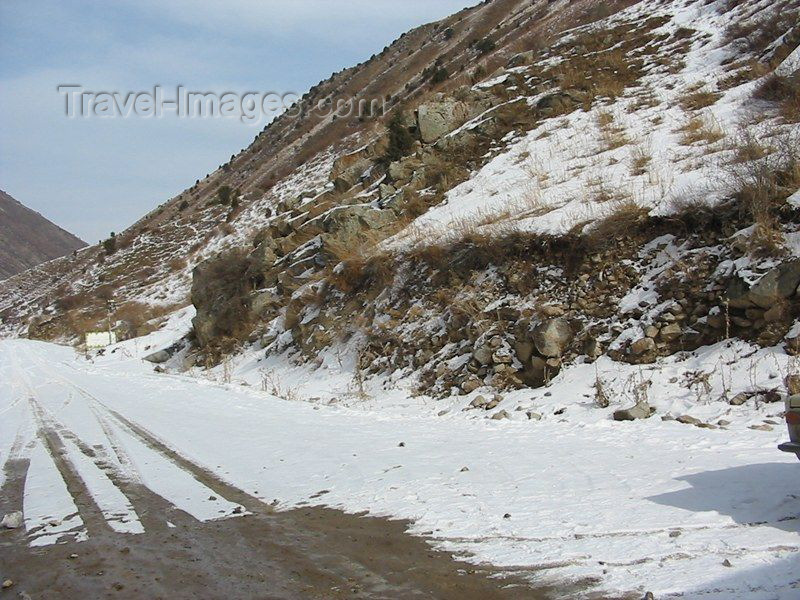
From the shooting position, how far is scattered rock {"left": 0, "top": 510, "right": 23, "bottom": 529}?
15.7 ft

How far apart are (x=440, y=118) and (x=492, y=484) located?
56.6 feet

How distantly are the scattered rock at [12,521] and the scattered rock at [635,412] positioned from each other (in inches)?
249

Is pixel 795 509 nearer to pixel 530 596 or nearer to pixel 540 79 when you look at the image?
pixel 530 596

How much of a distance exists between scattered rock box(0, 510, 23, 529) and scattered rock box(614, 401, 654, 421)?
632 cm

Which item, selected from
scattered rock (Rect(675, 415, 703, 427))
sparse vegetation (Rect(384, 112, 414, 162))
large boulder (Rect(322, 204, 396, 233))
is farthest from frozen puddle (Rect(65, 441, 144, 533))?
sparse vegetation (Rect(384, 112, 414, 162))

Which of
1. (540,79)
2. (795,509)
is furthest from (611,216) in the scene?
(540,79)

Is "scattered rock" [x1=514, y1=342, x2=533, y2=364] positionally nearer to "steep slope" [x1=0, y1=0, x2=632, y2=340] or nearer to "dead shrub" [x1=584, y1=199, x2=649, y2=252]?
"dead shrub" [x1=584, y1=199, x2=649, y2=252]

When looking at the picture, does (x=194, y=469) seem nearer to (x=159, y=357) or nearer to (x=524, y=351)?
(x=524, y=351)

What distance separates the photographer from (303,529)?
4.56m

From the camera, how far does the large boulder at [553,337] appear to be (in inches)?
355

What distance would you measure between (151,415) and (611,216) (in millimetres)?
9273

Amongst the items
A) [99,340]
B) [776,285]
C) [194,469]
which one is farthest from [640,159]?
[99,340]

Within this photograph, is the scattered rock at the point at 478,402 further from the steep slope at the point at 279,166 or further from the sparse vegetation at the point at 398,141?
the steep slope at the point at 279,166

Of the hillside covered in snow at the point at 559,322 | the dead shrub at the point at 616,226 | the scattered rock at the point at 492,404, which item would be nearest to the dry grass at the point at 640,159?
the hillside covered in snow at the point at 559,322
